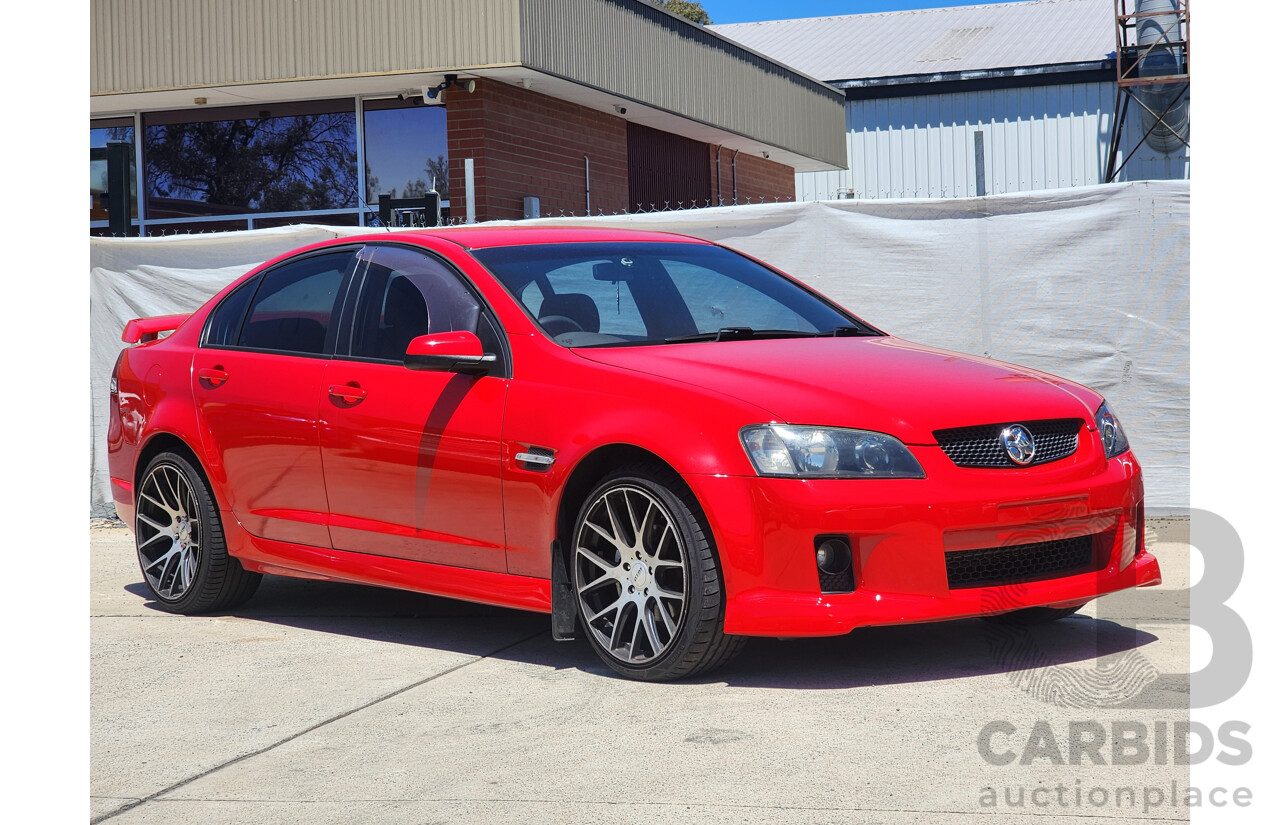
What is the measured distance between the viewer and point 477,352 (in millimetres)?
5461

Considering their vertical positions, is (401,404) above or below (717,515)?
above

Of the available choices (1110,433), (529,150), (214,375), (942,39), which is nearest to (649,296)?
(1110,433)

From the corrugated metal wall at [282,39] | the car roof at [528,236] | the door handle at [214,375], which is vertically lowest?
the door handle at [214,375]

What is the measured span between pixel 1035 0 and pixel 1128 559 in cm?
3585

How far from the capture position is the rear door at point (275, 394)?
6.16m

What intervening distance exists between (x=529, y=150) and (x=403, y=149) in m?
1.30

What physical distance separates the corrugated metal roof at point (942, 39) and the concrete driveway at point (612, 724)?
27.8 meters

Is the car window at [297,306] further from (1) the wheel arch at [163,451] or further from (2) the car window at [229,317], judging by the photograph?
(1) the wheel arch at [163,451]

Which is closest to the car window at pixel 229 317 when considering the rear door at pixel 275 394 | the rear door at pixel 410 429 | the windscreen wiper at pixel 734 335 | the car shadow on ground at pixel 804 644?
the rear door at pixel 275 394

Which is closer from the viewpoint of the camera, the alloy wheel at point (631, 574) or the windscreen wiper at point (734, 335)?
the alloy wheel at point (631, 574)

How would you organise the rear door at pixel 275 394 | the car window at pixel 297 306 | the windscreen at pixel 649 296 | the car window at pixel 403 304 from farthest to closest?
the car window at pixel 297 306 < the rear door at pixel 275 394 < the car window at pixel 403 304 < the windscreen at pixel 649 296

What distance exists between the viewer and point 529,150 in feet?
49.2
